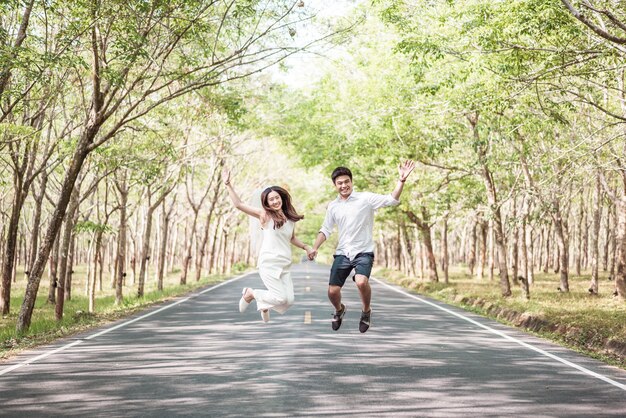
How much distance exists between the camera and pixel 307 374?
8.96m

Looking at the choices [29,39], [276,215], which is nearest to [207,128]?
[29,39]

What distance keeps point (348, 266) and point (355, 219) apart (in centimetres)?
65

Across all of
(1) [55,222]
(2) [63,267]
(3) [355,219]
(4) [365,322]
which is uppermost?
(1) [55,222]

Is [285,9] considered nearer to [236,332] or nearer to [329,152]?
[236,332]

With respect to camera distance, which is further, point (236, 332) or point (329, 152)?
point (329, 152)

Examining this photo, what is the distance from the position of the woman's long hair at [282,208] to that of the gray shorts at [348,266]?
1189 millimetres

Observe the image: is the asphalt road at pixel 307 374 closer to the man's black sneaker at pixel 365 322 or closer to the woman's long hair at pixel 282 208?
the man's black sneaker at pixel 365 322

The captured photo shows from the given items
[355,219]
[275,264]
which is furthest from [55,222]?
[355,219]

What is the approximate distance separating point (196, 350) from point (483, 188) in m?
18.8

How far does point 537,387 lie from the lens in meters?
8.27

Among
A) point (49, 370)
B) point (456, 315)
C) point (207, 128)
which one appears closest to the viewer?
point (49, 370)

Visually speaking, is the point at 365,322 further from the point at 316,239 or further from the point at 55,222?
the point at 55,222

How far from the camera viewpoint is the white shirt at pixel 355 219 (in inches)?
323

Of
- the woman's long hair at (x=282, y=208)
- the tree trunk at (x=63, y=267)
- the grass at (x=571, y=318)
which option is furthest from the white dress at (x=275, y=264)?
the tree trunk at (x=63, y=267)
